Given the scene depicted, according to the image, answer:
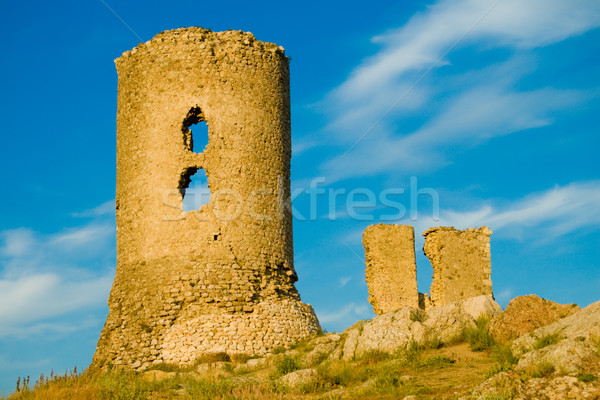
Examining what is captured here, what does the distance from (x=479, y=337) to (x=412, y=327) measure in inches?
51.1

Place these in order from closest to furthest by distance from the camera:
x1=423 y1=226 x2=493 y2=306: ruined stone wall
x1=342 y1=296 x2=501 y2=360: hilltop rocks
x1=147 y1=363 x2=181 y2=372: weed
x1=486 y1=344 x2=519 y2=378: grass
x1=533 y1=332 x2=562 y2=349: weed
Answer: x1=486 y1=344 x2=519 y2=378: grass → x1=533 y1=332 x2=562 y2=349: weed → x1=342 y1=296 x2=501 y2=360: hilltop rocks → x1=147 y1=363 x2=181 y2=372: weed → x1=423 y1=226 x2=493 y2=306: ruined stone wall

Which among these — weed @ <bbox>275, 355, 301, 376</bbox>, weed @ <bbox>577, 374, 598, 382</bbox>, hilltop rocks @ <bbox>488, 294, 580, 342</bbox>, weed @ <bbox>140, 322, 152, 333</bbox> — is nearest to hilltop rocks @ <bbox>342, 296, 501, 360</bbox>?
hilltop rocks @ <bbox>488, 294, 580, 342</bbox>

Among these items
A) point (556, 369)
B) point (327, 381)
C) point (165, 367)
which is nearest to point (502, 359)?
point (556, 369)

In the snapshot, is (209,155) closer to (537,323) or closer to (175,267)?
(175,267)

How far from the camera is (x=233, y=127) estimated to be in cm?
1766

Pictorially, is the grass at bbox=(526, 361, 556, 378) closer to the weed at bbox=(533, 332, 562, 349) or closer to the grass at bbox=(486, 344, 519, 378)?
the grass at bbox=(486, 344, 519, 378)

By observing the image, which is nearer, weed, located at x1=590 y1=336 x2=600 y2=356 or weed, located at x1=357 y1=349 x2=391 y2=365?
weed, located at x1=590 y1=336 x2=600 y2=356

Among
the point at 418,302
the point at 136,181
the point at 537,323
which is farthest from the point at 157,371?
the point at 418,302

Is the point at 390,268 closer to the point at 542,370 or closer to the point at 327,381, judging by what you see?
the point at 327,381

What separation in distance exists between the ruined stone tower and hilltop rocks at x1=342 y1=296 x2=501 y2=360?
8.82 feet

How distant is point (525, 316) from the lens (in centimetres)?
1319

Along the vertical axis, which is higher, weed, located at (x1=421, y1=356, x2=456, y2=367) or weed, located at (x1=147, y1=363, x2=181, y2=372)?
weed, located at (x1=147, y1=363, x2=181, y2=372)

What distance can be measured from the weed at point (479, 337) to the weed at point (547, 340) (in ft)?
4.63

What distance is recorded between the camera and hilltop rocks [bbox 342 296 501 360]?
1394cm
